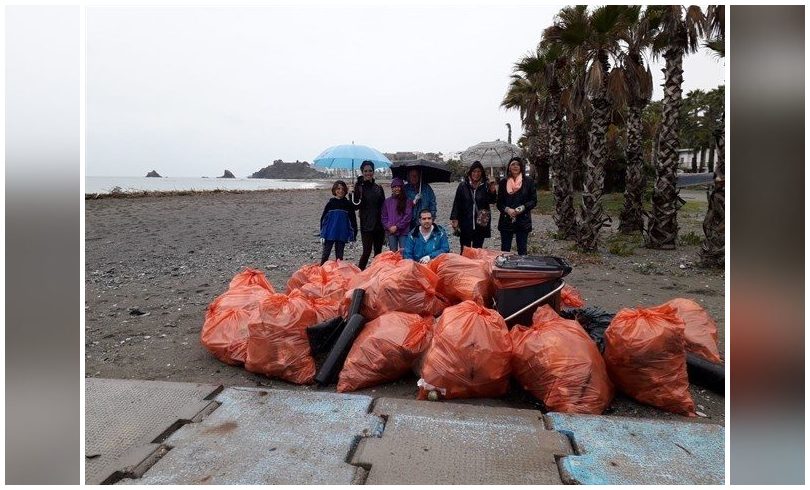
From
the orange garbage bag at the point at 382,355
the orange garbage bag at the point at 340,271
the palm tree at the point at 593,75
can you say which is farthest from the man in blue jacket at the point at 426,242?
the palm tree at the point at 593,75

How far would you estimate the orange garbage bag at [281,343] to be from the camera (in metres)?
3.39

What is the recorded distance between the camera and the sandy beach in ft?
12.0

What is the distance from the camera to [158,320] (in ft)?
16.2

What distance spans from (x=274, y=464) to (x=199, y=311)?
132 inches

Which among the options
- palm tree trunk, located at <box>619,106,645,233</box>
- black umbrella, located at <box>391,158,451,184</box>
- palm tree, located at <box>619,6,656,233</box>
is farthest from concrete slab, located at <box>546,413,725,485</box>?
palm tree trunk, located at <box>619,106,645,233</box>

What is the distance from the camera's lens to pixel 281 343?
3.40 meters

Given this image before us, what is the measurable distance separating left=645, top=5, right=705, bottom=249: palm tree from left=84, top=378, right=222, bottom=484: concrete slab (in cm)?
868

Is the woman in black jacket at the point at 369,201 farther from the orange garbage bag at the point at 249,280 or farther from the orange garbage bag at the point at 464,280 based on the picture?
the orange garbage bag at the point at 464,280

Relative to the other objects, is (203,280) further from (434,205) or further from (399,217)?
(434,205)

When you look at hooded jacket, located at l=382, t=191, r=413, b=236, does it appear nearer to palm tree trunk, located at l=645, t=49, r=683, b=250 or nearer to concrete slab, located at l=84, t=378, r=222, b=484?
concrete slab, located at l=84, t=378, r=222, b=484

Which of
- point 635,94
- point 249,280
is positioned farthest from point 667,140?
point 249,280

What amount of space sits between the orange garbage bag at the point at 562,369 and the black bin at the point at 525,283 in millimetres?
373

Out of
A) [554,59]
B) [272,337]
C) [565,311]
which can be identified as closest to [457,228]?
[565,311]
